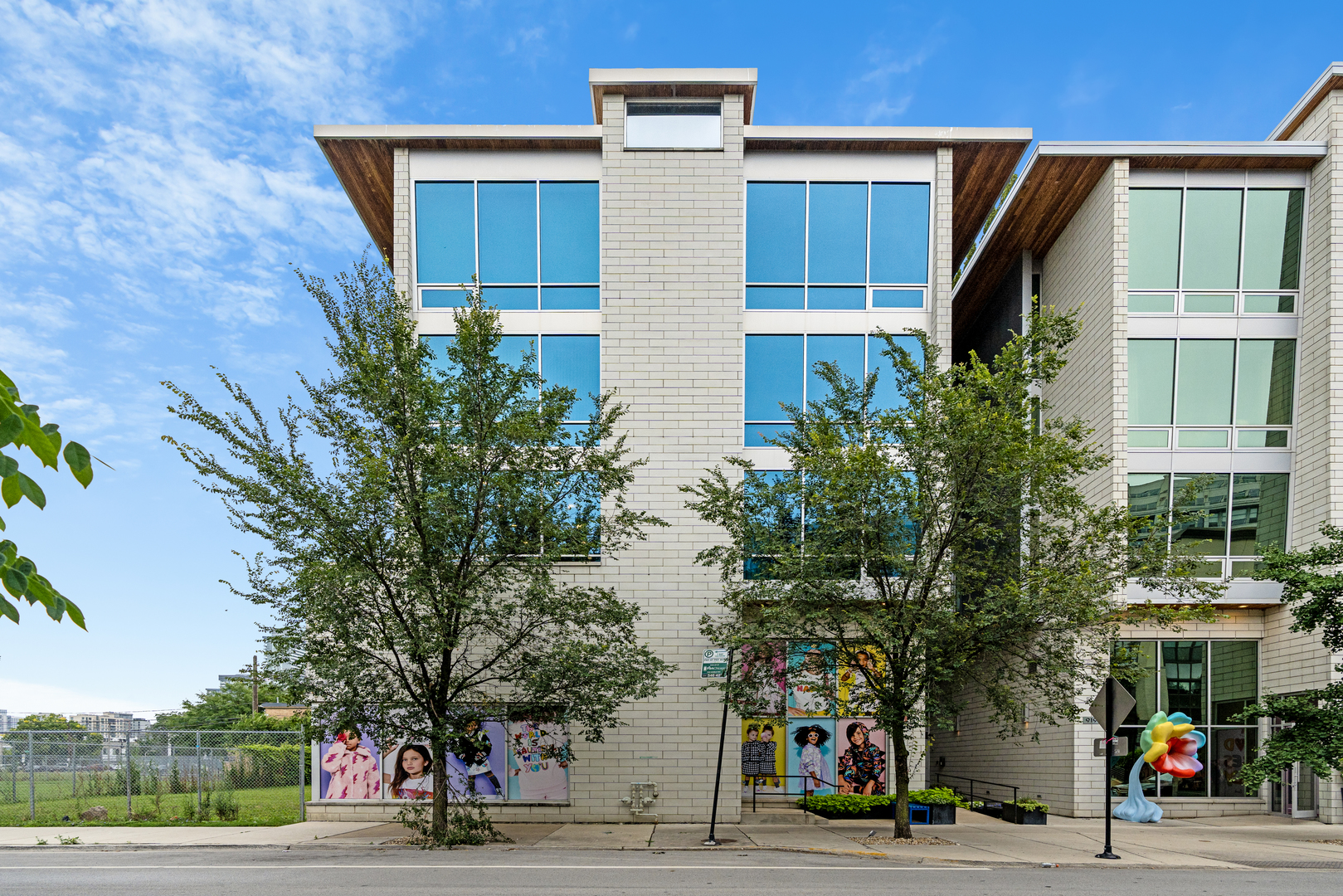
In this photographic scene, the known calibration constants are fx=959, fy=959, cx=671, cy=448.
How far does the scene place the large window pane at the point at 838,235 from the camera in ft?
68.5

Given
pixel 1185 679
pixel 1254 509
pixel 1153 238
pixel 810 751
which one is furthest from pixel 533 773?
pixel 1153 238

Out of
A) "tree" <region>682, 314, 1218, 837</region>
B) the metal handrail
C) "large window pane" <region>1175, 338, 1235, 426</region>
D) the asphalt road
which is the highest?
"large window pane" <region>1175, 338, 1235, 426</region>

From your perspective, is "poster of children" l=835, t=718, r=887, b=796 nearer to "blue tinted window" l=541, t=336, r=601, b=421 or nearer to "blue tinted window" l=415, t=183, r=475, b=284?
"blue tinted window" l=541, t=336, r=601, b=421

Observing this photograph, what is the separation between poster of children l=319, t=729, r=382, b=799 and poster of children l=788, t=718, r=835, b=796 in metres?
8.93

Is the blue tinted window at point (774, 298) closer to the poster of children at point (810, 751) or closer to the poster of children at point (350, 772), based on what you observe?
the poster of children at point (810, 751)

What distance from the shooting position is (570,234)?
20938mm

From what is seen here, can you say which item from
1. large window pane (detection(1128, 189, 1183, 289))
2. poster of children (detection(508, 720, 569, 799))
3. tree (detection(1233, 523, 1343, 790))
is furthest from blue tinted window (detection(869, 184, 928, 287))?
poster of children (detection(508, 720, 569, 799))

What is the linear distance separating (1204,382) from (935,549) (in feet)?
34.5

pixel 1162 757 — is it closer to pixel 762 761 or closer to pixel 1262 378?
pixel 762 761

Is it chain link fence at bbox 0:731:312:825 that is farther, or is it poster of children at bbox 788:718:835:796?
poster of children at bbox 788:718:835:796

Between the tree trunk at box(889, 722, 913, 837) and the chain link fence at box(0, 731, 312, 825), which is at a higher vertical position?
the tree trunk at box(889, 722, 913, 837)

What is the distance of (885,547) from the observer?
15.3 metres

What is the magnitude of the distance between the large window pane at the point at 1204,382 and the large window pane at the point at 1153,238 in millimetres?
1579

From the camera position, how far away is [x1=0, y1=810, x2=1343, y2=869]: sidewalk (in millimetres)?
14477
